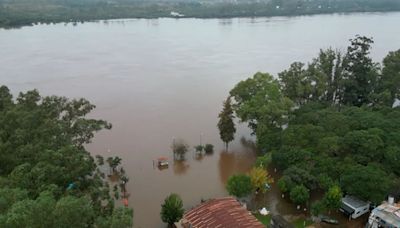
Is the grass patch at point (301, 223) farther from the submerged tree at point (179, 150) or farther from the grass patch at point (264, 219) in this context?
the submerged tree at point (179, 150)

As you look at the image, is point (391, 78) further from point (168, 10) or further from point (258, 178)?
point (168, 10)

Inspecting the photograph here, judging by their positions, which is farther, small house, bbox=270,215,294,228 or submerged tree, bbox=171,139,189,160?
submerged tree, bbox=171,139,189,160

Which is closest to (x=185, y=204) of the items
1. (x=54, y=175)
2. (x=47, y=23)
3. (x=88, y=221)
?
(x=54, y=175)

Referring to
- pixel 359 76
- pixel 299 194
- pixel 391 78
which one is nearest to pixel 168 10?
pixel 359 76

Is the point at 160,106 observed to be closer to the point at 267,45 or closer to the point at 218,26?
the point at 267,45

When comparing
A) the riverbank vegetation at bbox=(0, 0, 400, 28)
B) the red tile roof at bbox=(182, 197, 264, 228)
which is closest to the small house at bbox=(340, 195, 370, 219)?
the red tile roof at bbox=(182, 197, 264, 228)

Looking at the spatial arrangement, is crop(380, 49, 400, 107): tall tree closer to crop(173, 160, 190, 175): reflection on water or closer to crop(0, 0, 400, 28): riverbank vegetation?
crop(173, 160, 190, 175): reflection on water
